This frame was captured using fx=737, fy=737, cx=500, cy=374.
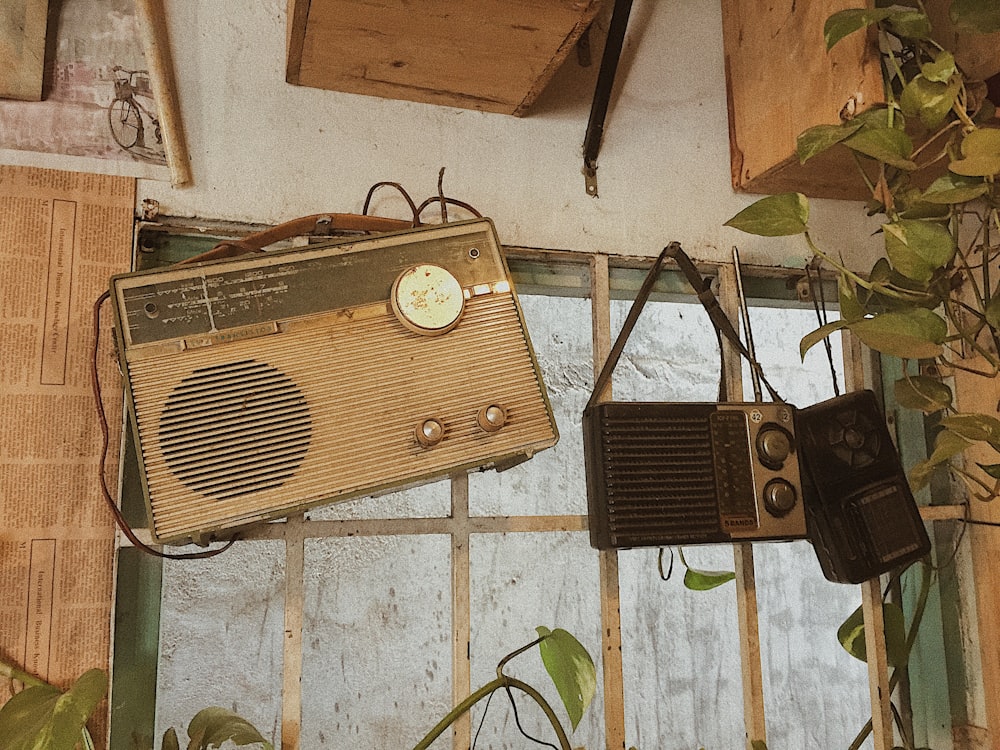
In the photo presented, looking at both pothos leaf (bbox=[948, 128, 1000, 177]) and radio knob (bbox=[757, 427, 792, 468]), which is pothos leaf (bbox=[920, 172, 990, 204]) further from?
radio knob (bbox=[757, 427, 792, 468])

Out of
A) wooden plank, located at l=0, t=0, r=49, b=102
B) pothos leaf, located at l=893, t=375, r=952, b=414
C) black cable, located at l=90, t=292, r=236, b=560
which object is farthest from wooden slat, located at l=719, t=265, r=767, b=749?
wooden plank, located at l=0, t=0, r=49, b=102

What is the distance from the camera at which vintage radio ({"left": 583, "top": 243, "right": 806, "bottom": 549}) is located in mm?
978

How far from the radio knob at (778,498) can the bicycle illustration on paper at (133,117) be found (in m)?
0.97

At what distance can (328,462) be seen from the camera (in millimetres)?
794

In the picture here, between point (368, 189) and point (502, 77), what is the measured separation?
10.2 inches

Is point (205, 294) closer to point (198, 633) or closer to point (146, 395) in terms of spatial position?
point (146, 395)

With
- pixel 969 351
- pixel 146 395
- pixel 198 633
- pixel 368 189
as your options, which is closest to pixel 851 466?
pixel 969 351

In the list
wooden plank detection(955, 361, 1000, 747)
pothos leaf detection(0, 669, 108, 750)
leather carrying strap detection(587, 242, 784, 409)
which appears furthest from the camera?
wooden plank detection(955, 361, 1000, 747)

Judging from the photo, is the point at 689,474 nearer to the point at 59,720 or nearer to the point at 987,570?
the point at 987,570

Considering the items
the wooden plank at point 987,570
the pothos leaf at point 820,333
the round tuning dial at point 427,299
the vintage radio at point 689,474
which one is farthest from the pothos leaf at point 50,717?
the wooden plank at point 987,570

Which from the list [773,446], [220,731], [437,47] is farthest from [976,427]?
[220,731]

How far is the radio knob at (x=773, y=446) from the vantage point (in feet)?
3.38

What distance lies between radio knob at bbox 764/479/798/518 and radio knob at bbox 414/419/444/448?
491 millimetres

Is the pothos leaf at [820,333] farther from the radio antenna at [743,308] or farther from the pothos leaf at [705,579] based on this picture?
the pothos leaf at [705,579]
